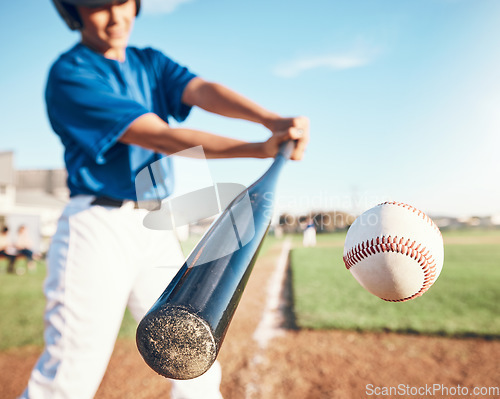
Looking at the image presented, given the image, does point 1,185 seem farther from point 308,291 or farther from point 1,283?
point 308,291

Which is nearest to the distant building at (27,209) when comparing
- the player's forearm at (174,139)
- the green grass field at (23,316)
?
the green grass field at (23,316)

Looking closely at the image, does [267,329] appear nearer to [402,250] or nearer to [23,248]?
[402,250]

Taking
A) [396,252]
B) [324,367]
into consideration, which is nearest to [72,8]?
[396,252]

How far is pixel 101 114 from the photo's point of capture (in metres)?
1.33

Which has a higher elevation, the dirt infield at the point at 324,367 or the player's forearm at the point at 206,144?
the player's forearm at the point at 206,144

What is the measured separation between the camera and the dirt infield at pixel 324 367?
252 centimetres

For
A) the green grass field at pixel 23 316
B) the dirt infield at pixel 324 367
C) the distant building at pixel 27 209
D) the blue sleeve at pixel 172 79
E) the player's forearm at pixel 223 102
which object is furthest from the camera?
the distant building at pixel 27 209

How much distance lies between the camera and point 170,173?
1669 millimetres

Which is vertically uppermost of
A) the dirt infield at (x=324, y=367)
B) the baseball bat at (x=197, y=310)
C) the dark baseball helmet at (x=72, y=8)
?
the dark baseball helmet at (x=72, y=8)

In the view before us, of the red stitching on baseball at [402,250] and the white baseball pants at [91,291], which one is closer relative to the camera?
the white baseball pants at [91,291]

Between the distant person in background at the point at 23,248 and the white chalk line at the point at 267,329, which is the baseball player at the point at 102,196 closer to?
the white chalk line at the point at 267,329

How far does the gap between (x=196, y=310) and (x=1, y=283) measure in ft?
30.1

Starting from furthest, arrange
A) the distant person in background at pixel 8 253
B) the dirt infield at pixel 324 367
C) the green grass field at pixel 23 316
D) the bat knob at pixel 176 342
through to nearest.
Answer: the distant person in background at pixel 8 253 → the green grass field at pixel 23 316 → the dirt infield at pixel 324 367 → the bat knob at pixel 176 342

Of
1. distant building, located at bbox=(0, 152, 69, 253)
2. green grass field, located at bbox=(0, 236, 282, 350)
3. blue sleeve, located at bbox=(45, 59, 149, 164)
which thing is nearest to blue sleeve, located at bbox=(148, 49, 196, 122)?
blue sleeve, located at bbox=(45, 59, 149, 164)
